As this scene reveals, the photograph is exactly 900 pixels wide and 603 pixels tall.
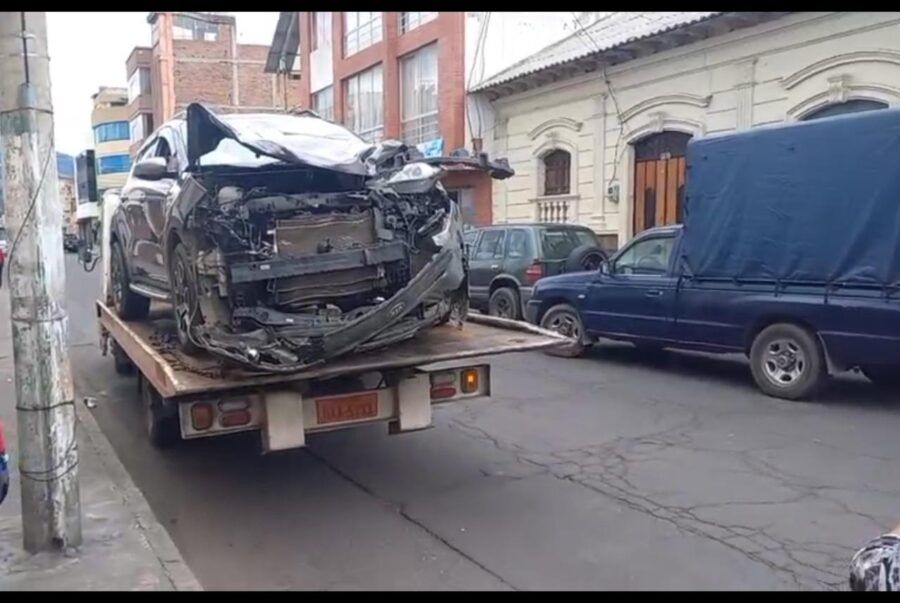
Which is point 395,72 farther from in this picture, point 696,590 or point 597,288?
point 696,590

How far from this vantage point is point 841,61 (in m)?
13.3

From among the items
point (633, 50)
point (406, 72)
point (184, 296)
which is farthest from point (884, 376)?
point (406, 72)

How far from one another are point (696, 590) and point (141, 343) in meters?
4.17

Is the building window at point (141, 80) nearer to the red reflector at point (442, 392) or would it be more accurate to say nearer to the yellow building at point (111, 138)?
the yellow building at point (111, 138)

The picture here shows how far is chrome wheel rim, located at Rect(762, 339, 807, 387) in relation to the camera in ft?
27.8

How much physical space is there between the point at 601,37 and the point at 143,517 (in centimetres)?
1659

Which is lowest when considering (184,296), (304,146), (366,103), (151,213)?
(184,296)

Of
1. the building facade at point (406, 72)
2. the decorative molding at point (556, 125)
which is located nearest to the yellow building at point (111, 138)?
the building facade at point (406, 72)

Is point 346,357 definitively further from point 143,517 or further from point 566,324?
point 566,324

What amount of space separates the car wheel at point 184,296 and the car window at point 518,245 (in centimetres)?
822

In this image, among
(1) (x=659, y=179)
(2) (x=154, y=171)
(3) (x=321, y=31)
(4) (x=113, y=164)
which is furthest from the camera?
(4) (x=113, y=164)

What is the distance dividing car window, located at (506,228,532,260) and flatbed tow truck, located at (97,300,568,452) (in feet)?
23.3

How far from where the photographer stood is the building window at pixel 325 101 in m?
30.8

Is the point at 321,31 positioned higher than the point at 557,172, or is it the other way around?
the point at 321,31
